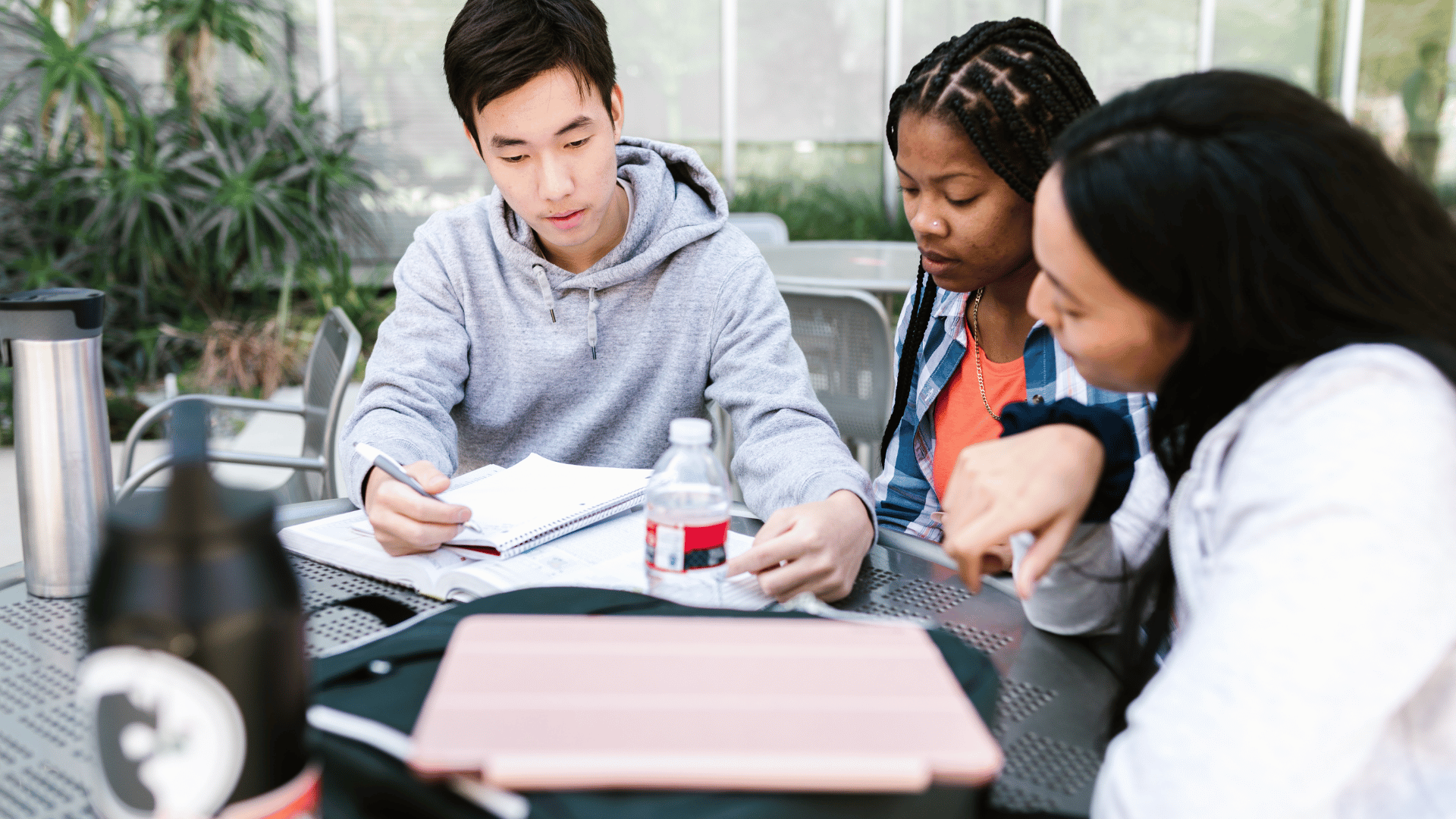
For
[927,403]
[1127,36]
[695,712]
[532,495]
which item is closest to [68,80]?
[532,495]

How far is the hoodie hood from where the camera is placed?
1.57 meters

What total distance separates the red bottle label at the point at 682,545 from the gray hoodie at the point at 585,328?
57cm

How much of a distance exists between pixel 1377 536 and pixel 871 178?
19.4 ft

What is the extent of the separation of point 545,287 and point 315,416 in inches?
33.0

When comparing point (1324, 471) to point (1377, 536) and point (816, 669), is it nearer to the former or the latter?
point (1377, 536)

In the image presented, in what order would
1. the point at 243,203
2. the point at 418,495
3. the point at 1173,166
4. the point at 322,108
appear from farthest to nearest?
the point at 322,108, the point at 243,203, the point at 418,495, the point at 1173,166

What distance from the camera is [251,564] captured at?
436 millimetres

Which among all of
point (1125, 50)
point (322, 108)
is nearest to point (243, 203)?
point (322, 108)

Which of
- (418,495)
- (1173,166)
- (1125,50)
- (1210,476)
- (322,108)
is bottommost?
(418,495)

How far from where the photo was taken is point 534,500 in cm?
120

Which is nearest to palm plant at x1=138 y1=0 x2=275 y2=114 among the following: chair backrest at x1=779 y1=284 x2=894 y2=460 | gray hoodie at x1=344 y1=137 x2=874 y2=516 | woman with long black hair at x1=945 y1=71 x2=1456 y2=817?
chair backrest at x1=779 y1=284 x2=894 y2=460

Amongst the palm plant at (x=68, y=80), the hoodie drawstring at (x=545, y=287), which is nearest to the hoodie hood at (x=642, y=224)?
the hoodie drawstring at (x=545, y=287)

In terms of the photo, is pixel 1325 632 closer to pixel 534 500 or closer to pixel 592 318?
pixel 534 500

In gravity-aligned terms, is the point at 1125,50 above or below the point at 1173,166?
above
